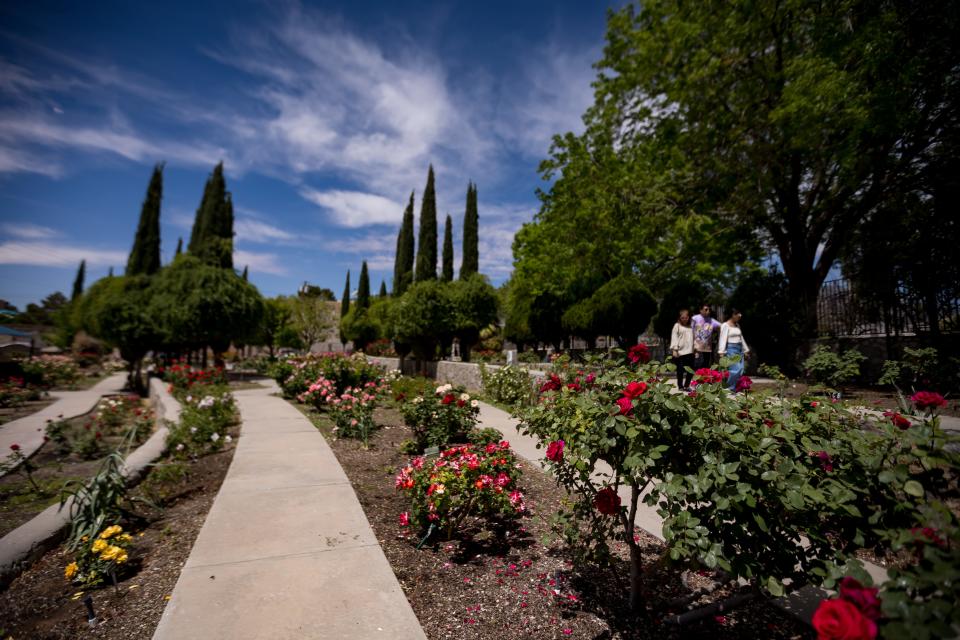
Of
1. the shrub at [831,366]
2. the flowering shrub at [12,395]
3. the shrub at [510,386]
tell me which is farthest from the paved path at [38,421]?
the shrub at [831,366]

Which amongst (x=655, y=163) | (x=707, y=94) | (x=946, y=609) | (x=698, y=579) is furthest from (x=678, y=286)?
(x=946, y=609)

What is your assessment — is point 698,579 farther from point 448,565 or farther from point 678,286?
point 678,286

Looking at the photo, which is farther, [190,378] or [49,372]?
[49,372]

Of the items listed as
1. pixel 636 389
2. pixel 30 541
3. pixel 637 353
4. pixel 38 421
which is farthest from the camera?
pixel 38 421

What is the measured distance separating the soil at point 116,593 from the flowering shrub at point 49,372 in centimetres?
1463

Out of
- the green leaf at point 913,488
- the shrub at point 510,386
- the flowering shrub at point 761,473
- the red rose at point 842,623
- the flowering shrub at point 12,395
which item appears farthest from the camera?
the flowering shrub at point 12,395

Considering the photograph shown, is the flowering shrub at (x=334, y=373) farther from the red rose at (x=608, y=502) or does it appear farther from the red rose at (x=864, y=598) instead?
the red rose at (x=864, y=598)

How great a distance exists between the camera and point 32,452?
5547 mm

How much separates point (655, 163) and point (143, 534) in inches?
507

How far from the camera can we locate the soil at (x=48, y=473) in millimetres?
3711

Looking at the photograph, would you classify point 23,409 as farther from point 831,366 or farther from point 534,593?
point 831,366

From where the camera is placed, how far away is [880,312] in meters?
8.39

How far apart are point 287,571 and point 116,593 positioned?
0.94 m

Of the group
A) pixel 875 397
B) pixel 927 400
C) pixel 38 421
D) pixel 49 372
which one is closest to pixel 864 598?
pixel 927 400
